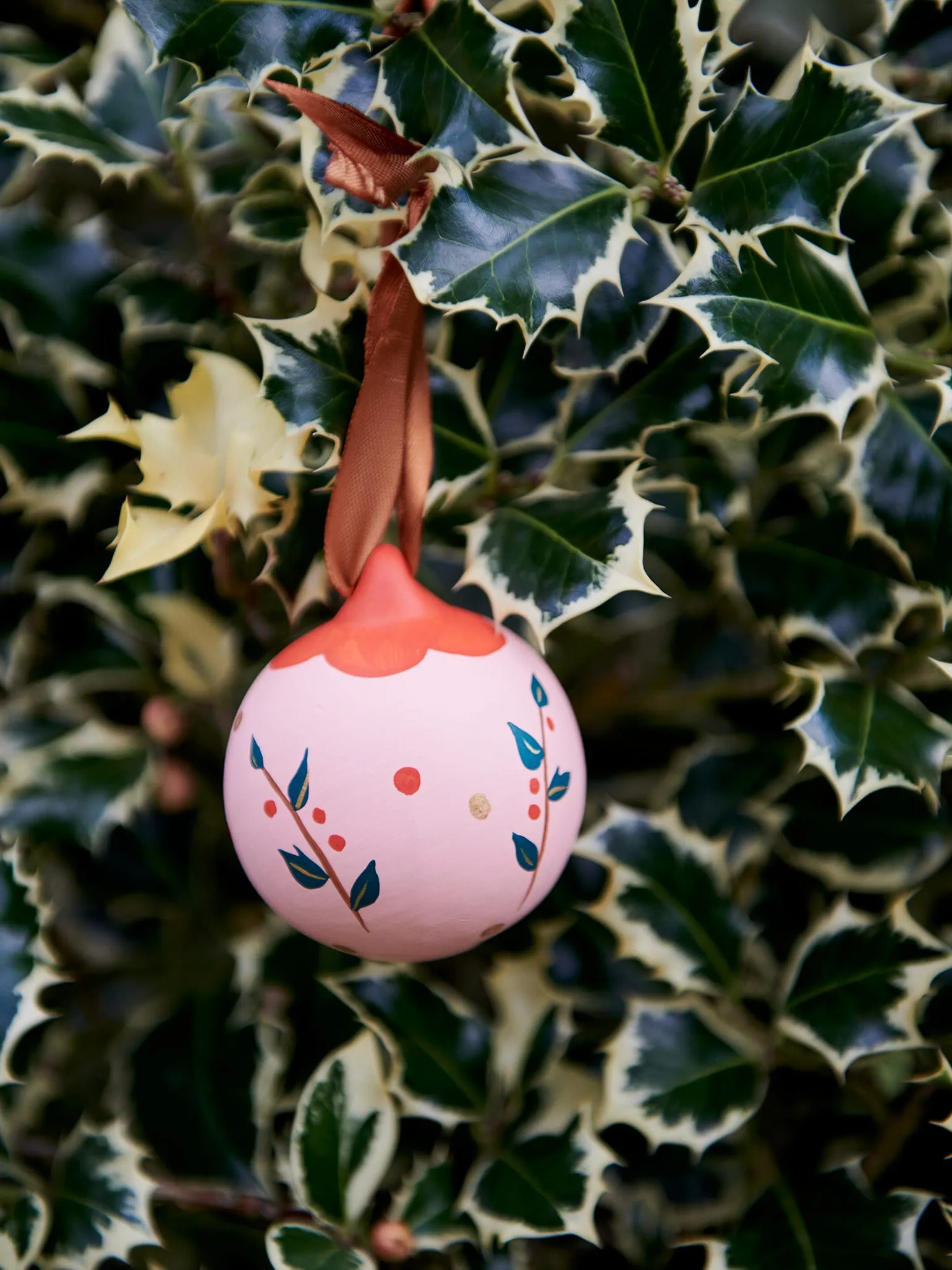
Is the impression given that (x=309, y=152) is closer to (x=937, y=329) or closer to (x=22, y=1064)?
(x=937, y=329)

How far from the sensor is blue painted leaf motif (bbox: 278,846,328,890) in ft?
1.96

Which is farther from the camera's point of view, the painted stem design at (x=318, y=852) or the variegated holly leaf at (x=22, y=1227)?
the variegated holly leaf at (x=22, y=1227)

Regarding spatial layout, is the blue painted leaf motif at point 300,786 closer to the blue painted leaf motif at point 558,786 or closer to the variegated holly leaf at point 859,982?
the blue painted leaf motif at point 558,786

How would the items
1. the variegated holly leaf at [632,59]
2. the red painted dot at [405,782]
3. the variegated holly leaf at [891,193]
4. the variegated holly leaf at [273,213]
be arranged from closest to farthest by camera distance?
1. the red painted dot at [405,782]
2. the variegated holly leaf at [632,59]
3. the variegated holly leaf at [891,193]
4. the variegated holly leaf at [273,213]

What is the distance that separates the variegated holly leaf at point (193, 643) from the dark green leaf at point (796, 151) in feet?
1.65

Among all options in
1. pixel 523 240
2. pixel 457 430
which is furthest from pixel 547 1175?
pixel 523 240

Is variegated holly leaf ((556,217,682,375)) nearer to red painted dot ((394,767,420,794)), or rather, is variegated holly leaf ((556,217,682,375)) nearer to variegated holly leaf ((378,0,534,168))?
variegated holly leaf ((378,0,534,168))

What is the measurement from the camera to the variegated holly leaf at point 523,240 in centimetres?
61

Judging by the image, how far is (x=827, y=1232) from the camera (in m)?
0.84

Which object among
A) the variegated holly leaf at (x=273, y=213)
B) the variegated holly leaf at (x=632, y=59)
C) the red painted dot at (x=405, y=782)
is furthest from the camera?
the variegated holly leaf at (x=273, y=213)

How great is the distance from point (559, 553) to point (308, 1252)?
0.54m

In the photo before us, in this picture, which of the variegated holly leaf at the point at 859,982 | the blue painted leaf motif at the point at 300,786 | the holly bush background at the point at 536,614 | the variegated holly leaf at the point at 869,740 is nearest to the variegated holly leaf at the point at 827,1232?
the holly bush background at the point at 536,614

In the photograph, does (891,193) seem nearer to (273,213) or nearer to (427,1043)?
(273,213)

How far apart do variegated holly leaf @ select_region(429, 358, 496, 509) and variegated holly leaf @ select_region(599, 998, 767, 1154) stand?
431mm
